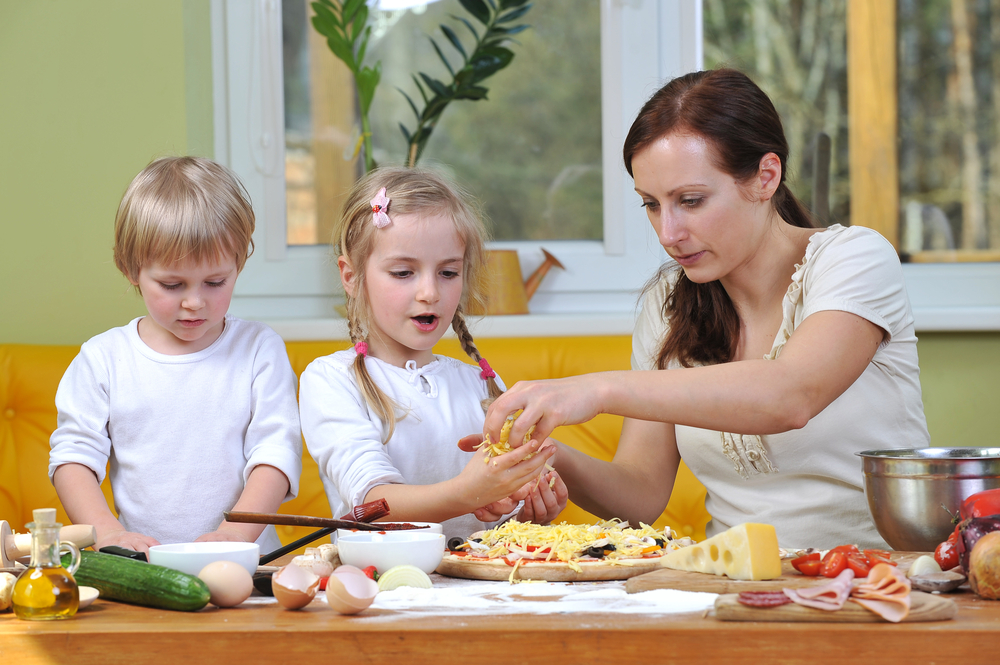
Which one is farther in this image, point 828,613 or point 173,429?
point 173,429

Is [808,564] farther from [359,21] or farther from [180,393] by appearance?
[359,21]

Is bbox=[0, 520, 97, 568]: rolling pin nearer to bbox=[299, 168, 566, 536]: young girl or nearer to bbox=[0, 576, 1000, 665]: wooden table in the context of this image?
bbox=[0, 576, 1000, 665]: wooden table

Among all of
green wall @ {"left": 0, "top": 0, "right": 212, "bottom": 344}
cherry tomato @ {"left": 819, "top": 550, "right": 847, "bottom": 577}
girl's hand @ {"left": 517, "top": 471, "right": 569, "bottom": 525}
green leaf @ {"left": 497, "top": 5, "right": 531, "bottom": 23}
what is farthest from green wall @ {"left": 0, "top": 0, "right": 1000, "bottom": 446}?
cherry tomato @ {"left": 819, "top": 550, "right": 847, "bottom": 577}

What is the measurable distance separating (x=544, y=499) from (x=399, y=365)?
393 mm

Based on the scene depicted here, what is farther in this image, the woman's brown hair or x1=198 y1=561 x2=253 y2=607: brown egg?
the woman's brown hair

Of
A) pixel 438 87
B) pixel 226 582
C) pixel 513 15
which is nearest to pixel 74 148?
pixel 438 87

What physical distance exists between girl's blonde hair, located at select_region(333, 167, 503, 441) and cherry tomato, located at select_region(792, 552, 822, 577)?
2.40ft

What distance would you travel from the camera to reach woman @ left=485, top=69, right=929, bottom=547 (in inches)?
56.3

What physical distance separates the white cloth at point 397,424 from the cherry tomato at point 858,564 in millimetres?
708

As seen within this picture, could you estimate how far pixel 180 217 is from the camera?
152cm

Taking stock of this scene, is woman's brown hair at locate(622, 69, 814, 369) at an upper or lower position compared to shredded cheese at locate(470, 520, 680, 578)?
upper

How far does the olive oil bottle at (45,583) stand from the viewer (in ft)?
2.90

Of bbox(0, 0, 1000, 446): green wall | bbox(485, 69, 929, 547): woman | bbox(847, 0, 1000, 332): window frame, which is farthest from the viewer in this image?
bbox(847, 0, 1000, 332): window frame

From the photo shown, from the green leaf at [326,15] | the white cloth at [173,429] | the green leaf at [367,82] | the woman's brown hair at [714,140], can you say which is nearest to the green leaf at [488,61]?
the green leaf at [367,82]
